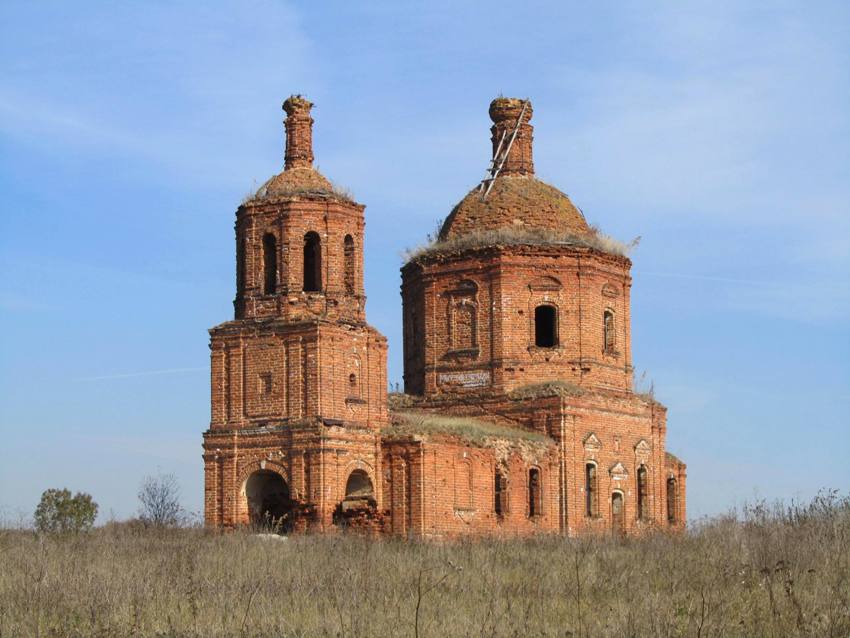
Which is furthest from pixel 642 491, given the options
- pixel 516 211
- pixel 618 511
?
pixel 516 211

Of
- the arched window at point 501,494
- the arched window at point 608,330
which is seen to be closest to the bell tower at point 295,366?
the arched window at point 501,494

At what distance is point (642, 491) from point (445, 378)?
530 centimetres

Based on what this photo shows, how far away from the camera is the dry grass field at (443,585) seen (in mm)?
13406

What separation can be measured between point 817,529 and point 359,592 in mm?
7128

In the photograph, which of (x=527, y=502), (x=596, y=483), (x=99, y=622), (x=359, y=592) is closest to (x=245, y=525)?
(x=527, y=502)

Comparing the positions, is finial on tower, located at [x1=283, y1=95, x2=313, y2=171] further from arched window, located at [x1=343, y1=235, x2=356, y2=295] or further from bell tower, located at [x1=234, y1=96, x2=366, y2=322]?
arched window, located at [x1=343, y1=235, x2=356, y2=295]

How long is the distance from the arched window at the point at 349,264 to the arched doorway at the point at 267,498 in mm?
3896

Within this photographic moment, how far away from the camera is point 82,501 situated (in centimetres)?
4425

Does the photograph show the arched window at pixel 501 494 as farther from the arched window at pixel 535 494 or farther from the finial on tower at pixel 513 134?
the finial on tower at pixel 513 134

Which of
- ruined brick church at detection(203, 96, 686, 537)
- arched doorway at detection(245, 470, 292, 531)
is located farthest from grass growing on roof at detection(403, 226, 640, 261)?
arched doorway at detection(245, 470, 292, 531)

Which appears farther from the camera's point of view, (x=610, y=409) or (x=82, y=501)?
(x=82, y=501)

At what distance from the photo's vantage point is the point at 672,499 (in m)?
34.2

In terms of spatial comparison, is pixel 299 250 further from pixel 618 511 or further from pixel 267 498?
pixel 618 511

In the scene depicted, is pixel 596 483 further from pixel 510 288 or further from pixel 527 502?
pixel 510 288
